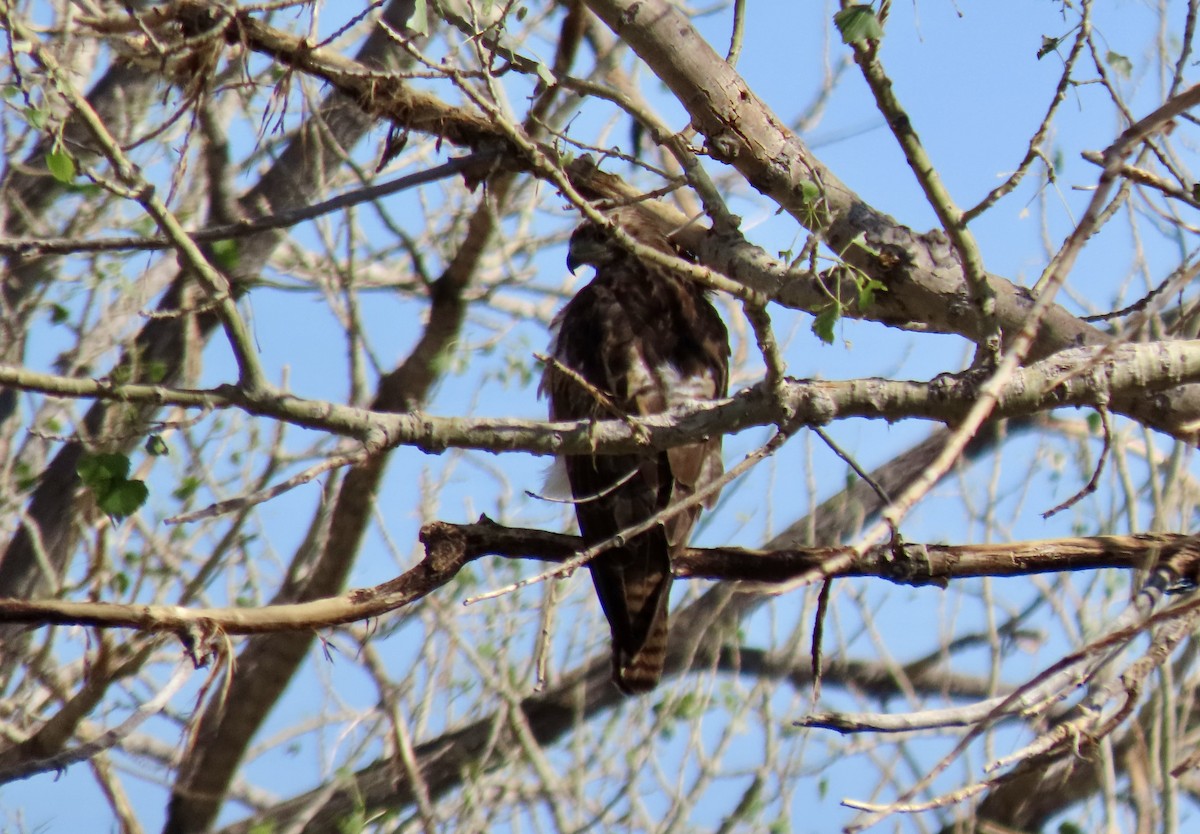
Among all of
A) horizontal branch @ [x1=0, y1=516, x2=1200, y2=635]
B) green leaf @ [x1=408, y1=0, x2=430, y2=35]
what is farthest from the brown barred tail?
green leaf @ [x1=408, y1=0, x2=430, y2=35]

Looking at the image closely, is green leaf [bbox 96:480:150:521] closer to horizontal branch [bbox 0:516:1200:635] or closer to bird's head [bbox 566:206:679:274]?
horizontal branch [bbox 0:516:1200:635]

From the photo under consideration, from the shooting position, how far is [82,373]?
594 cm

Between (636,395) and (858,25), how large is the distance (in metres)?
1.95

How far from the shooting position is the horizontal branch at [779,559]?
9.04ft

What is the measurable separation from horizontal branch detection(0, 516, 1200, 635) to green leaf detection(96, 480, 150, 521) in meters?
0.41

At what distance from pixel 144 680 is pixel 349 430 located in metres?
4.03

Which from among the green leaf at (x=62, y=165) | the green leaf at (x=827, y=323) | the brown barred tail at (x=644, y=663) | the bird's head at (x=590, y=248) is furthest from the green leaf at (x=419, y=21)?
the bird's head at (x=590, y=248)

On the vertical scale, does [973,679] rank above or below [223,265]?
below

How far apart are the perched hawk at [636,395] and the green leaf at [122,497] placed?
1.21 m

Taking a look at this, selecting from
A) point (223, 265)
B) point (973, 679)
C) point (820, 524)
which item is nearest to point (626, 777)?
point (820, 524)

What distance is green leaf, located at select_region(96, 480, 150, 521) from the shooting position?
278 centimetres

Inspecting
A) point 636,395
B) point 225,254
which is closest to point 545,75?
point 636,395

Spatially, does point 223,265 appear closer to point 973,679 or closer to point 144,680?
point 144,680

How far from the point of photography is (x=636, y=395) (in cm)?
415
